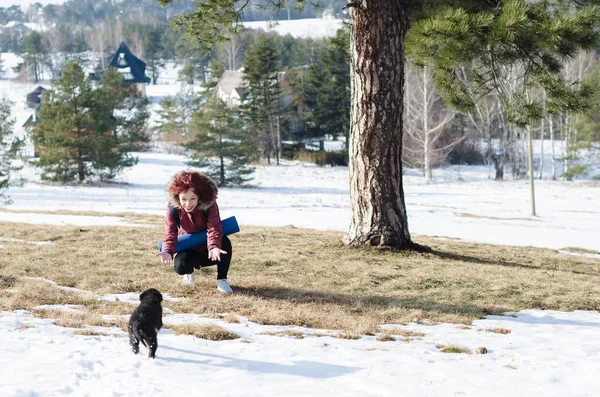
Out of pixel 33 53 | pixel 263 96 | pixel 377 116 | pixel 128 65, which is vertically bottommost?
pixel 377 116

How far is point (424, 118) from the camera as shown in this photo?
37531 mm

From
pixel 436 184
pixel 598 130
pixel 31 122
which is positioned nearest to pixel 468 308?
pixel 436 184

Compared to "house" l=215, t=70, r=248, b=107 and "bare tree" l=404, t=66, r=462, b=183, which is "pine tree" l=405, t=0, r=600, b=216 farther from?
"house" l=215, t=70, r=248, b=107

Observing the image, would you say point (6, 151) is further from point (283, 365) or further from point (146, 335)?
point (283, 365)

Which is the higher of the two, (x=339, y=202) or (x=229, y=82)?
(x=229, y=82)

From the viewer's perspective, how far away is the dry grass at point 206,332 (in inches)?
172

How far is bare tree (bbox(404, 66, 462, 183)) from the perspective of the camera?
37.3 meters

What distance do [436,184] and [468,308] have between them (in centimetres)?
3098

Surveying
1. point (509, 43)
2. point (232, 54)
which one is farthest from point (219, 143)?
point (232, 54)

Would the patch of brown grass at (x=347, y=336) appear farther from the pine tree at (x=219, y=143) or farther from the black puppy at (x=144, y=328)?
the pine tree at (x=219, y=143)

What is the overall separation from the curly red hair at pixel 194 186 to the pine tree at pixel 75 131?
24.1m

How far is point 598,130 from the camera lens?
37938 millimetres

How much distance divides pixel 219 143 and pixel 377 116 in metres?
24.0

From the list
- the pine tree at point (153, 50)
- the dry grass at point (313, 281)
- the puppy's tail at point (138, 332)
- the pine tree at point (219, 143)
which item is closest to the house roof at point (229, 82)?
the pine tree at point (219, 143)
